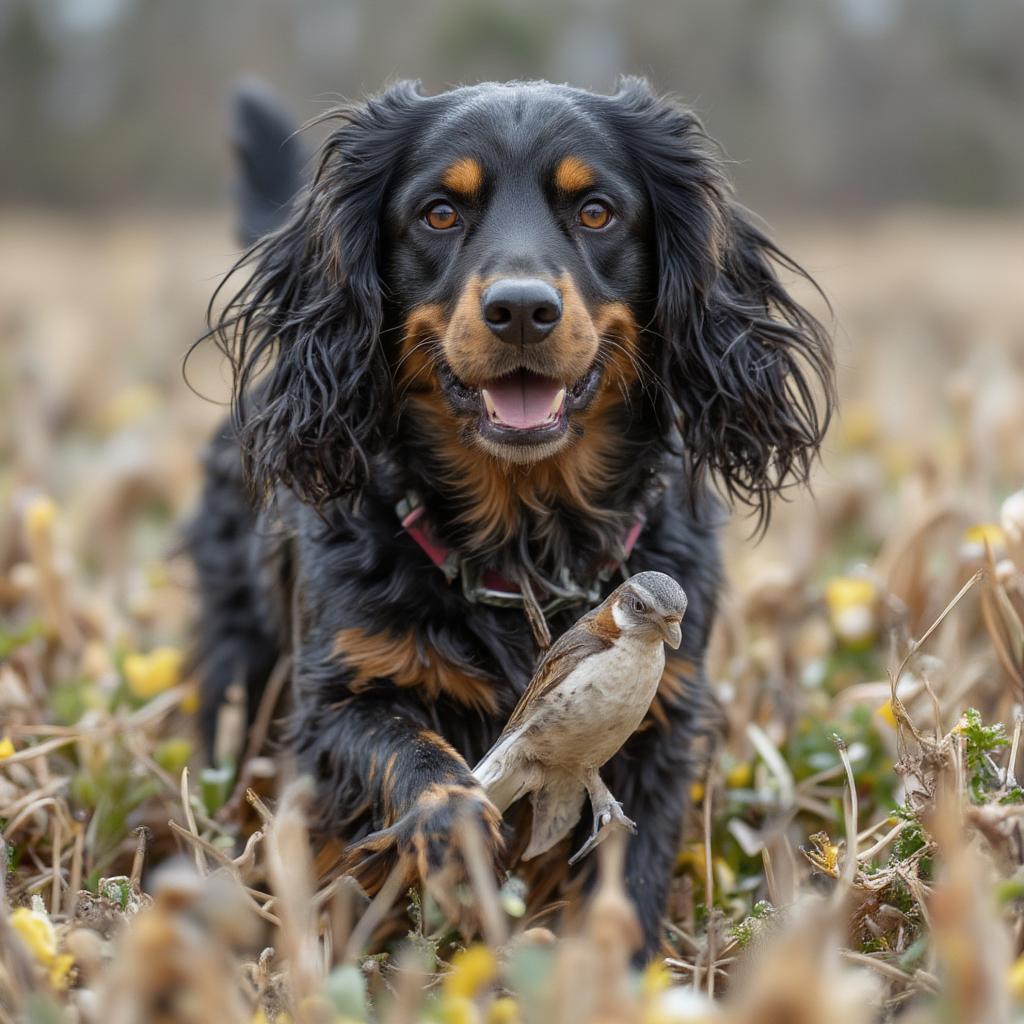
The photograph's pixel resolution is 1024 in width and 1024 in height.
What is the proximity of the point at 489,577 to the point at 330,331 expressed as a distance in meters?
0.61

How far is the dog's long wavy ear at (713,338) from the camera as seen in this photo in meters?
2.79

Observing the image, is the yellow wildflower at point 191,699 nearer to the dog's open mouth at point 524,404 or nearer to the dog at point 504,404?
the dog at point 504,404

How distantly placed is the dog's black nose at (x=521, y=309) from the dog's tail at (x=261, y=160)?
5.01 feet

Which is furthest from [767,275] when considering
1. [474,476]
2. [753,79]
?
[753,79]

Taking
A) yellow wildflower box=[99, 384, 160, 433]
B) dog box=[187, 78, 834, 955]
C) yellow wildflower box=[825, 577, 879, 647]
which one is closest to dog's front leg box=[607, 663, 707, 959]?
dog box=[187, 78, 834, 955]

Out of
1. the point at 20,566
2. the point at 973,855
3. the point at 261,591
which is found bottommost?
the point at 20,566

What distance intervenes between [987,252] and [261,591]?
10.3 metres

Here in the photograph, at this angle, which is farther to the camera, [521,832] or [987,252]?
[987,252]

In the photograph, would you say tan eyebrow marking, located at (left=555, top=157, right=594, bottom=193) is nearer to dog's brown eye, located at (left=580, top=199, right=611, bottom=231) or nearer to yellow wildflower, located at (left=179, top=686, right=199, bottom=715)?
dog's brown eye, located at (left=580, top=199, right=611, bottom=231)

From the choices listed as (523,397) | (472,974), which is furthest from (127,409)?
(472,974)

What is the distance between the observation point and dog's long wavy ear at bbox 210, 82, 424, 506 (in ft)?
8.93

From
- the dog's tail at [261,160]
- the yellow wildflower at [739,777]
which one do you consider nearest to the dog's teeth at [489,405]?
the yellow wildflower at [739,777]

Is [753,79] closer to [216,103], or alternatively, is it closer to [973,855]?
[216,103]

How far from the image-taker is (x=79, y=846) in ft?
7.64
